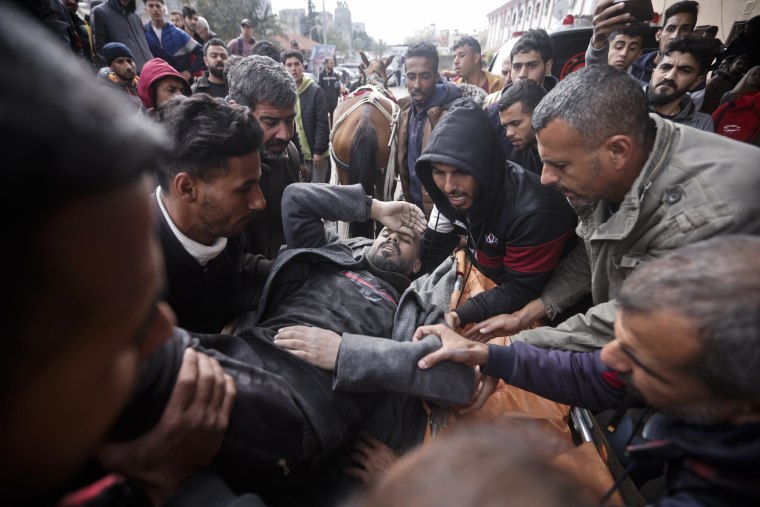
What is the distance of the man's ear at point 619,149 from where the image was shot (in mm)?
1753

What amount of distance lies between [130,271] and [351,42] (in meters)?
81.1

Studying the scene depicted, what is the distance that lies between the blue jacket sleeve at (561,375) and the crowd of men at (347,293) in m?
0.01

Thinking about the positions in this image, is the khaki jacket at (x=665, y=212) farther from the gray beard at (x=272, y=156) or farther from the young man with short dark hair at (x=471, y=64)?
the young man with short dark hair at (x=471, y=64)

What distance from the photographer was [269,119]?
2.91 metres

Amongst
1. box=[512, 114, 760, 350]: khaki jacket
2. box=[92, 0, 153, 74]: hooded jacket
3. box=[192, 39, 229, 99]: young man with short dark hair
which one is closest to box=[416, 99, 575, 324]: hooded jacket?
box=[512, 114, 760, 350]: khaki jacket

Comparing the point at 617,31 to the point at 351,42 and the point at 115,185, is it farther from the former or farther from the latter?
the point at 351,42

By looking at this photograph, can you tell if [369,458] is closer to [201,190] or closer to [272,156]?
[201,190]

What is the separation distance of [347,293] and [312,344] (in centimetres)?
55

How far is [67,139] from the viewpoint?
1.21ft

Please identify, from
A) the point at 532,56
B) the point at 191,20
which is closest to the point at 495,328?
the point at 532,56

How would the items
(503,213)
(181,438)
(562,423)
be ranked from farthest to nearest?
(503,213), (562,423), (181,438)

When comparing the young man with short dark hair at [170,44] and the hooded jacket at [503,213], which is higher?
the young man with short dark hair at [170,44]

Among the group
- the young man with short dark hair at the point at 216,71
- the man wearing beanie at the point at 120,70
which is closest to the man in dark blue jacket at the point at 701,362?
the man wearing beanie at the point at 120,70

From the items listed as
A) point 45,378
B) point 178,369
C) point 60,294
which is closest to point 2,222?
point 60,294
